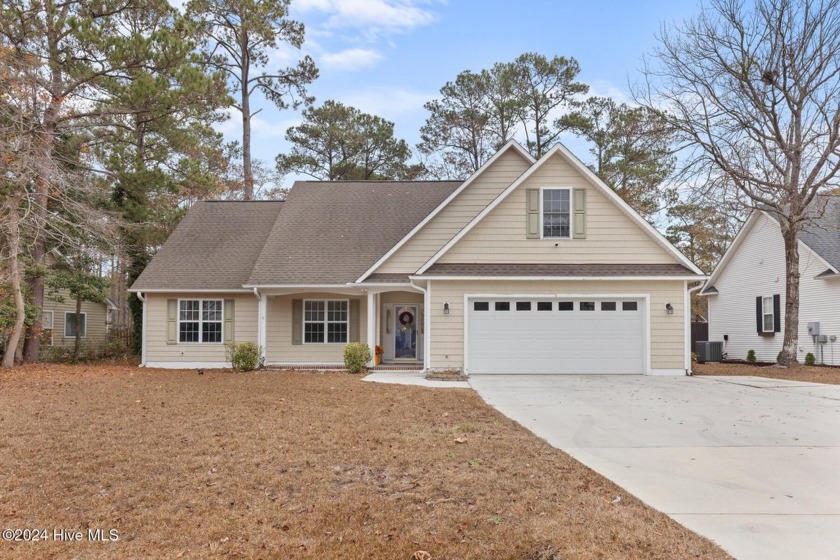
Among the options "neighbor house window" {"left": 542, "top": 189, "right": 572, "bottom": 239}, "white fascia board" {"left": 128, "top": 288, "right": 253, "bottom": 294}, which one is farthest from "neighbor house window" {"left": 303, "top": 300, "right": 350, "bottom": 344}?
"neighbor house window" {"left": 542, "top": 189, "right": 572, "bottom": 239}

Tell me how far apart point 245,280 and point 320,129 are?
16.4 metres

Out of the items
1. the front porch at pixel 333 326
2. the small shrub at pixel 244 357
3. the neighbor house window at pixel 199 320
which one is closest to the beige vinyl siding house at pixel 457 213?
the front porch at pixel 333 326

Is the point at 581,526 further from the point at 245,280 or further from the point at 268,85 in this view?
the point at 268,85

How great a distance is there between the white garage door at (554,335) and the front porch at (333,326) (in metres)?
2.88

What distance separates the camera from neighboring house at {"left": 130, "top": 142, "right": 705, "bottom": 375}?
15.4 meters

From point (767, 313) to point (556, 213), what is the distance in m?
12.3

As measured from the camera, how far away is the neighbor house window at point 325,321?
59.8ft

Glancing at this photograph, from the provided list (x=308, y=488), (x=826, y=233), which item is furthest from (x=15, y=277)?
(x=826, y=233)

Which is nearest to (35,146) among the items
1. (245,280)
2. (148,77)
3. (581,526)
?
(148,77)

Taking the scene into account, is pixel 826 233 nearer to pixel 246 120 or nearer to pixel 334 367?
pixel 334 367

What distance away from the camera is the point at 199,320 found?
18.4m

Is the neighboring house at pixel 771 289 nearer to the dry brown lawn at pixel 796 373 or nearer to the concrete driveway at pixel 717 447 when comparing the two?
the dry brown lawn at pixel 796 373

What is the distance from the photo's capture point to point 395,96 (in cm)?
2884

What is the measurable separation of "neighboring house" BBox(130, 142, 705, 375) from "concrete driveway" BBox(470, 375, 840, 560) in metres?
2.39
